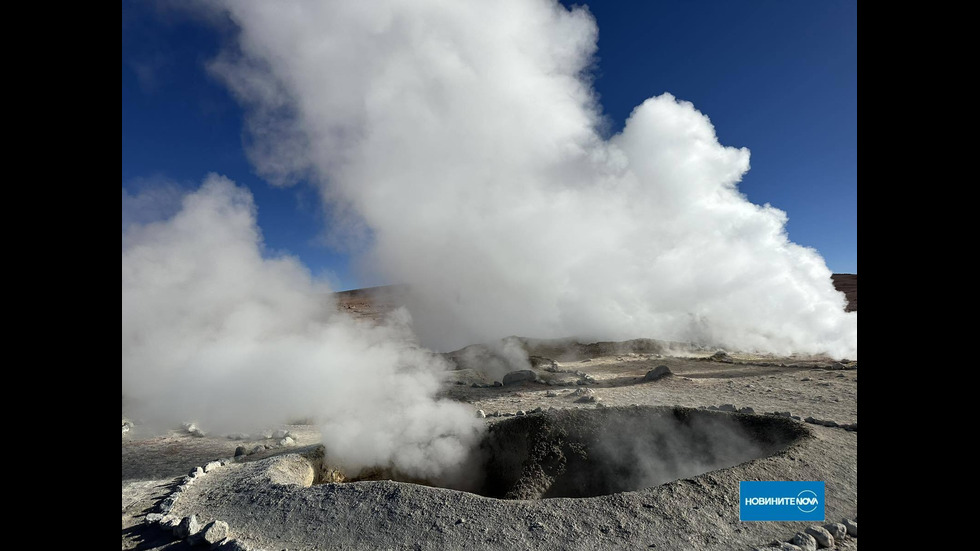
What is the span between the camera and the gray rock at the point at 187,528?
4.61m

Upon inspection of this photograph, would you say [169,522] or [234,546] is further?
[169,522]

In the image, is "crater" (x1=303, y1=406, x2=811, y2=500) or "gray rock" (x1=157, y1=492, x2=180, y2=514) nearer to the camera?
"gray rock" (x1=157, y1=492, x2=180, y2=514)

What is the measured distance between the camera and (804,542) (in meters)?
3.74

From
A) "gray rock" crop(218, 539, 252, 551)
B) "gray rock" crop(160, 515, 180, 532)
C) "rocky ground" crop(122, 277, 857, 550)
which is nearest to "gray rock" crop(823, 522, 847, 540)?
"rocky ground" crop(122, 277, 857, 550)

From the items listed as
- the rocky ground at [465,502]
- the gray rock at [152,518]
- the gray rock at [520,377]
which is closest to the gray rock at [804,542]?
the rocky ground at [465,502]

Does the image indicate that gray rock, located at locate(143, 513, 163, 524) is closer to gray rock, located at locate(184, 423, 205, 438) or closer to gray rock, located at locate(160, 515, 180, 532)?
gray rock, located at locate(160, 515, 180, 532)

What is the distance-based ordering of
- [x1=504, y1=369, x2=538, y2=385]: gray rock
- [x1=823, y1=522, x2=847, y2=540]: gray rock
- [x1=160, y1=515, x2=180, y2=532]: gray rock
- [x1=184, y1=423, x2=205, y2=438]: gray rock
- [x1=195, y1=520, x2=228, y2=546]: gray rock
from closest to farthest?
[x1=823, y1=522, x2=847, y2=540]: gray rock, [x1=195, y1=520, x2=228, y2=546]: gray rock, [x1=160, y1=515, x2=180, y2=532]: gray rock, [x1=184, y1=423, x2=205, y2=438]: gray rock, [x1=504, y1=369, x2=538, y2=385]: gray rock

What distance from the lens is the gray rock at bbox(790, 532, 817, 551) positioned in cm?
368

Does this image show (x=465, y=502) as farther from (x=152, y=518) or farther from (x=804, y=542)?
(x=152, y=518)

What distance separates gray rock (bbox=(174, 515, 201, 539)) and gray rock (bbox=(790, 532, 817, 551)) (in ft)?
20.2

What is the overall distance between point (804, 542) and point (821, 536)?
8.3 inches

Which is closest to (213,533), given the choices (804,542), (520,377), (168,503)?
(168,503)

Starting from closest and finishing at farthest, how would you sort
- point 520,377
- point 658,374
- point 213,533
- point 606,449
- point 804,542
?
point 804,542 → point 213,533 → point 606,449 → point 658,374 → point 520,377
